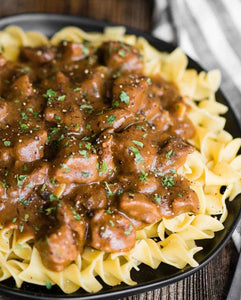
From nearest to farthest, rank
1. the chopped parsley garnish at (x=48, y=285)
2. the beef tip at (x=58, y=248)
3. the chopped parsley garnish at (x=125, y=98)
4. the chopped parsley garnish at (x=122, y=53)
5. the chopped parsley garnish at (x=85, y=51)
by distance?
the beef tip at (x=58, y=248)
the chopped parsley garnish at (x=48, y=285)
the chopped parsley garnish at (x=125, y=98)
the chopped parsley garnish at (x=122, y=53)
the chopped parsley garnish at (x=85, y=51)

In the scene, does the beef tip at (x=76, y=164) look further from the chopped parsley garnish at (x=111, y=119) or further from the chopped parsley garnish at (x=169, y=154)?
the chopped parsley garnish at (x=169, y=154)

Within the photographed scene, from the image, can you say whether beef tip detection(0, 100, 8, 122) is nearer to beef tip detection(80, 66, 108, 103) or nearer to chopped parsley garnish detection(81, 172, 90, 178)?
beef tip detection(80, 66, 108, 103)

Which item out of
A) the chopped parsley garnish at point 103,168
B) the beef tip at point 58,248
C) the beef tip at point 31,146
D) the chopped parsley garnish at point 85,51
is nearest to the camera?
the beef tip at point 58,248

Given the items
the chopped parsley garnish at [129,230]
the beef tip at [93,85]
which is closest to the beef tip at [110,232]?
the chopped parsley garnish at [129,230]

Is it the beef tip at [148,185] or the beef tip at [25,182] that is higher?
the beef tip at [148,185]

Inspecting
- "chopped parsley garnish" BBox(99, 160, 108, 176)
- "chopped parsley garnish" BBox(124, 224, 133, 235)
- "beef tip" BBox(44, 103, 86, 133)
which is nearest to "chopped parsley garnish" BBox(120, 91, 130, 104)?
"beef tip" BBox(44, 103, 86, 133)

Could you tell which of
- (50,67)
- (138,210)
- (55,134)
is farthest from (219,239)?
(50,67)

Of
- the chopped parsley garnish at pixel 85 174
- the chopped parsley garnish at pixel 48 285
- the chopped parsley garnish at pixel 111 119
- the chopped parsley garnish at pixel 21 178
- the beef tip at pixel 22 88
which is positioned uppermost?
the chopped parsley garnish at pixel 111 119

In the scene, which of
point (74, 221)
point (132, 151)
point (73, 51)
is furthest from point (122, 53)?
point (74, 221)
